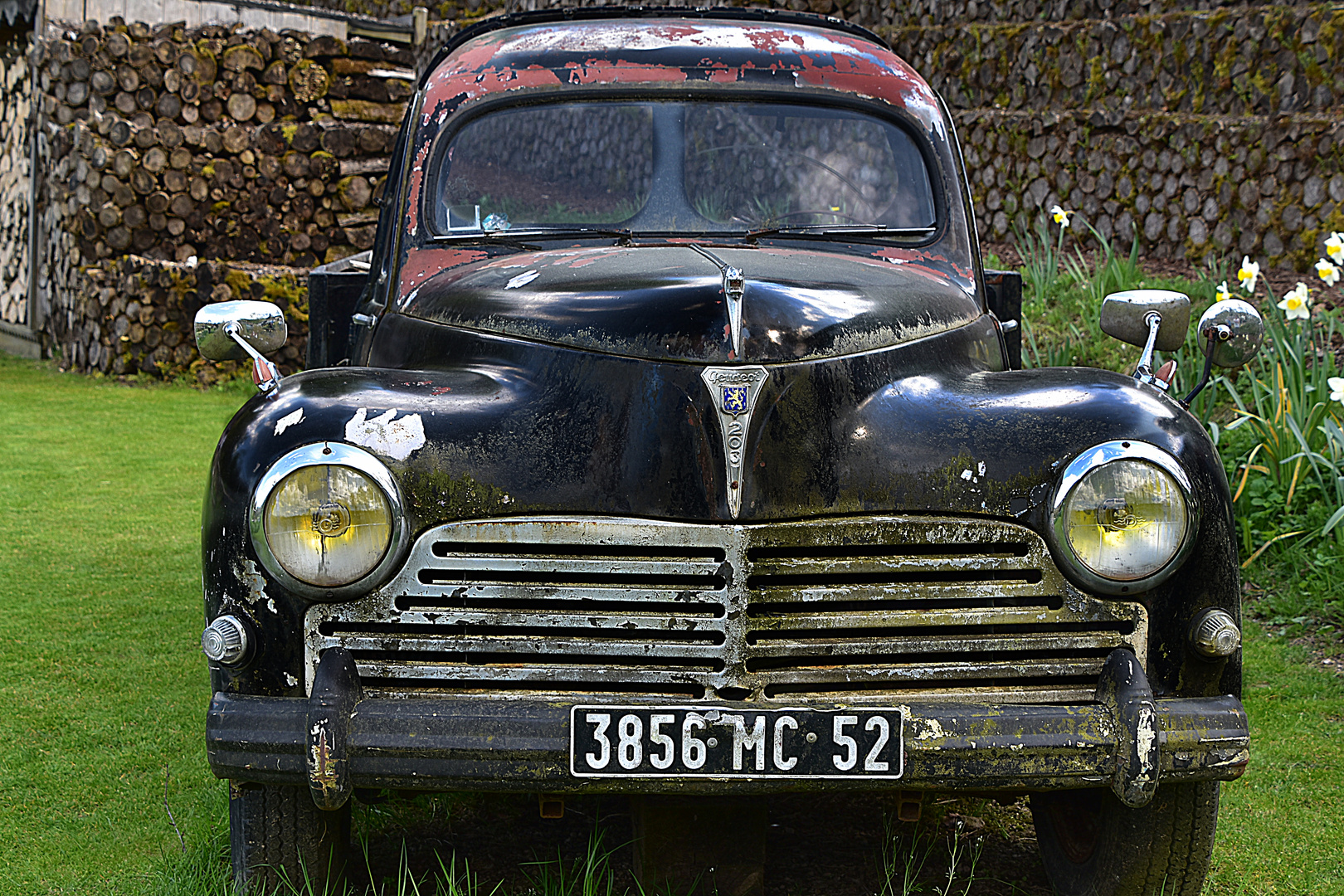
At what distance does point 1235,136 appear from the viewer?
970 centimetres

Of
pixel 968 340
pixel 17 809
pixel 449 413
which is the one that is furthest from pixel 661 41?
pixel 17 809

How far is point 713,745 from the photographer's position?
2.16 metres

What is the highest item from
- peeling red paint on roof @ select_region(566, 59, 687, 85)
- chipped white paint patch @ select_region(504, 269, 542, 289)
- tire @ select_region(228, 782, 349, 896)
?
peeling red paint on roof @ select_region(566, 59, 687, 85)

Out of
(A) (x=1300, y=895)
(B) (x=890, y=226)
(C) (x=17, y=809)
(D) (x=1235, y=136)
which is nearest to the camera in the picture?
(A) (x=1300, y=895)

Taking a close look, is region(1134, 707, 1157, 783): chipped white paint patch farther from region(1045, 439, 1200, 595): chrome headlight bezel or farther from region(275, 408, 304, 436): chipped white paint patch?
region(275, 408, 304, 436): chipped white paint patch

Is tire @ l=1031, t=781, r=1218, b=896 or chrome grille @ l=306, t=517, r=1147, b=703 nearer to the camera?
chrome grille @ l=306, t=517, r=1147, b=703

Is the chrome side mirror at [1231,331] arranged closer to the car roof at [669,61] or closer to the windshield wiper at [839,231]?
the windshield wiper at [839,231]

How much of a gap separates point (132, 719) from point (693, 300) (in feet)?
7.55

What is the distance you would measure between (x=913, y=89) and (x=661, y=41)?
0.72 metres

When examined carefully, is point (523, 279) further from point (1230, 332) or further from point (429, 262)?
point (1230, 332)

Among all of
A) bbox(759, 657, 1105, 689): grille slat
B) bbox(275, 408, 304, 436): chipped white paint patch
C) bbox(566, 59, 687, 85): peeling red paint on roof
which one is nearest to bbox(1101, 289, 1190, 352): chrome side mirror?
bbox(759, 657, 1105, 689): grille slat

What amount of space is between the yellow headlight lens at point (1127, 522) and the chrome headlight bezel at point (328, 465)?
3.74 feet

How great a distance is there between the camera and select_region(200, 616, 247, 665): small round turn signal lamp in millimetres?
2285

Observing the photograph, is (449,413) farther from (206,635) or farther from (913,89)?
(913,89)
